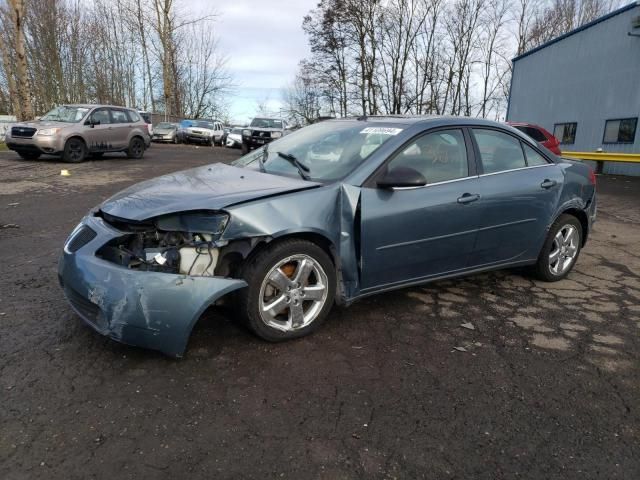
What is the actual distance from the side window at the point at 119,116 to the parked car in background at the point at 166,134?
1454 centimetres

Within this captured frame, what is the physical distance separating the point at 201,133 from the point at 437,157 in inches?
1063

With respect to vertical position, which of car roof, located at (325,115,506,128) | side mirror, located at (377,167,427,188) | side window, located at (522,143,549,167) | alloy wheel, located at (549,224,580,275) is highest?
car roof, located at (325,115,506,128)

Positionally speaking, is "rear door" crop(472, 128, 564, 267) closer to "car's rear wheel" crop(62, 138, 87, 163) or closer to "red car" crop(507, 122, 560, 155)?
Result: "red car" crop(507, 122, 560, 155)

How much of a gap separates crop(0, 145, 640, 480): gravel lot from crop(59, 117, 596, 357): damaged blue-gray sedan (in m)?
0.27

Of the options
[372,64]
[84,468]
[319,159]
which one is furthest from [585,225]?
[372,64]

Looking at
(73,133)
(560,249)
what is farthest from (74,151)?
(560,249)

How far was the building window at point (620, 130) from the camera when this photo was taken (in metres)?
17.0

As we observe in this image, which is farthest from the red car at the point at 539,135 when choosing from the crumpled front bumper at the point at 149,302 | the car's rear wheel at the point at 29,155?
the car's rear wheel at the point at 29,155

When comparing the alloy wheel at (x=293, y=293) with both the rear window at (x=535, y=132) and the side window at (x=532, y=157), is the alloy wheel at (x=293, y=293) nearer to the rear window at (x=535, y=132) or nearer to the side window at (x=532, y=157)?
the side window at (x=532, y=157)

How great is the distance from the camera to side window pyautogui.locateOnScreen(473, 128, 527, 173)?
3.90 m

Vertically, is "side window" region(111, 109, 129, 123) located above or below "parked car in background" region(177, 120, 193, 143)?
above

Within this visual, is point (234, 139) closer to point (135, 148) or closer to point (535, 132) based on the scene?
point (135, 148)

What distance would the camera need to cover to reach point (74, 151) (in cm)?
1338

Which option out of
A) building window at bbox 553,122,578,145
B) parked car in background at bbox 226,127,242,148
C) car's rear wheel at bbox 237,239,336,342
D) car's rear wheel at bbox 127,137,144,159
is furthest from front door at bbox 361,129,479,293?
parked car in background at bbox 226,127,242,148
